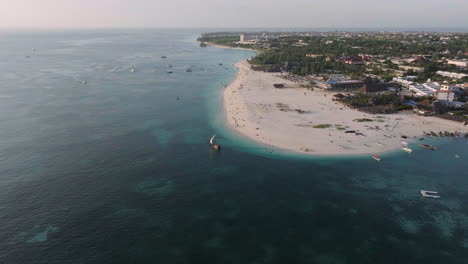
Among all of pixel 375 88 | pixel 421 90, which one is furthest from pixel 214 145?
pixel 421 90

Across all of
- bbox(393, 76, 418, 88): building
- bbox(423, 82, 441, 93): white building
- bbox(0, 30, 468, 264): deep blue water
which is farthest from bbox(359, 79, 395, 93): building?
bbox(0, 30, 468, 264): deep blue water

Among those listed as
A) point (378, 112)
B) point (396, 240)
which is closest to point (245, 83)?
point (378, 112)

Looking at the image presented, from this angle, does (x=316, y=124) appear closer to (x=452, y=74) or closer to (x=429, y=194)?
(x=429, y=194)

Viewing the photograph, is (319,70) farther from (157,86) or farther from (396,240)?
(396,240)

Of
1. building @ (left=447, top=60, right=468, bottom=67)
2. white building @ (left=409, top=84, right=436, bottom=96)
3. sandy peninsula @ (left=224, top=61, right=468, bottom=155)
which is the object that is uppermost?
building @ (left=447, top=60, right=468, bottom=67)

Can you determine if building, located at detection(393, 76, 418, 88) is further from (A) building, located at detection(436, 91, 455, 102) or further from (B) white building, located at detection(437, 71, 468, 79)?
(A) building, located at detection(436, 91, 455, 102)
